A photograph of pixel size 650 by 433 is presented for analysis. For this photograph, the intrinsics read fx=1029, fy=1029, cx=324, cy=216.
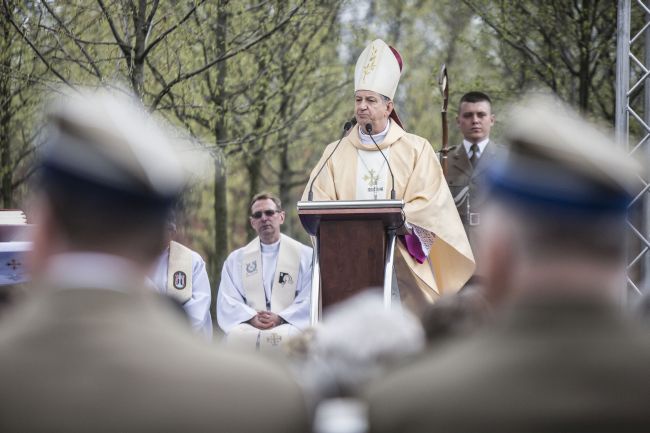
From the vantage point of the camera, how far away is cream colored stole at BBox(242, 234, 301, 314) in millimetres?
9008

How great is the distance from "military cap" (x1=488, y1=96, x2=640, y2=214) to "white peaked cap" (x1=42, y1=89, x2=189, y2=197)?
61cm

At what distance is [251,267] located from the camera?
9.27 metres

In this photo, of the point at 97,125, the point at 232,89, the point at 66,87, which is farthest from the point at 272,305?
the point at 97,125

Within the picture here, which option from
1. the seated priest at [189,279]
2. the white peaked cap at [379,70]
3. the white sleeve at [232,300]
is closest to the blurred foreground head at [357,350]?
the white peaked cap at [379,70]

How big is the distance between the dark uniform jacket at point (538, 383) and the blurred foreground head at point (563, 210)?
5cm

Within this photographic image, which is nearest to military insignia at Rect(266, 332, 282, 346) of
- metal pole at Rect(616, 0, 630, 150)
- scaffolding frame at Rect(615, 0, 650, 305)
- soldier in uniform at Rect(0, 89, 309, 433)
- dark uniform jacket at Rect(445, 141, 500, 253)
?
dark uniform jacket at Rect(445, 141, 500, 253)

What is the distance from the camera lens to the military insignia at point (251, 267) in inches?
363

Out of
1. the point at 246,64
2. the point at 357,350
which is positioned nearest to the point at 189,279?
the point at 246,64

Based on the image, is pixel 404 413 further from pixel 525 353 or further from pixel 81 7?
pixel 81 7

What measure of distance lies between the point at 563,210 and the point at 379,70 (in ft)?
19.6

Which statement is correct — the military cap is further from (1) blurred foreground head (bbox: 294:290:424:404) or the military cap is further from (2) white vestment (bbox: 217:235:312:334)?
(2) white vestment (bbox: 217:235:312:334)

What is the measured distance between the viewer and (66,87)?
9.07 metres

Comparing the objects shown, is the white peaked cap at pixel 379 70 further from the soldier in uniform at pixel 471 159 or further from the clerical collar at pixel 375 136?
the soldier in uniform at pixel 471 159

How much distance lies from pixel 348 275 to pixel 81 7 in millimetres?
4321
